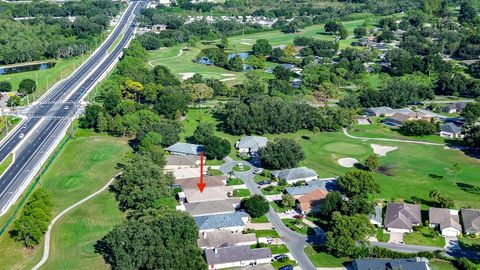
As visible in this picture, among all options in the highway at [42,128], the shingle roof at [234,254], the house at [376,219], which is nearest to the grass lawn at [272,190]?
the house at [376,219]

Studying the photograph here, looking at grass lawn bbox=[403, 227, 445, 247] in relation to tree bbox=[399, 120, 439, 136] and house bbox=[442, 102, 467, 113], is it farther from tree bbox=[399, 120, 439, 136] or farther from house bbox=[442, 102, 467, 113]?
house bbox=[442, 102, 467, 113]

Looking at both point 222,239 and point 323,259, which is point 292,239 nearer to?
point 323,259

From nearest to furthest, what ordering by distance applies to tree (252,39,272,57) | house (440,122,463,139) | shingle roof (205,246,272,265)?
shingle roof (205,246,272,265)
house (440,122,463,139)
tree (252,39,272,57)

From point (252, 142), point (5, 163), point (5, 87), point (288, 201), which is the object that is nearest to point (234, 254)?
point (288, 201)

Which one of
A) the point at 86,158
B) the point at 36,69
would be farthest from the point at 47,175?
the point at 36,69

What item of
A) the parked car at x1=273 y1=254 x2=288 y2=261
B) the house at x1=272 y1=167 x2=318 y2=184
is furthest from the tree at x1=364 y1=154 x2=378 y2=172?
the parked car at x1=273 y1=254 x2=288 y2=261

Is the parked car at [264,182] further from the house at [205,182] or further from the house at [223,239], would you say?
the house at [223,239]
